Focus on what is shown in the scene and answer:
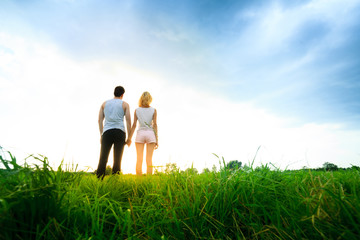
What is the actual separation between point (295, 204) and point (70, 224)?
6.62 feet

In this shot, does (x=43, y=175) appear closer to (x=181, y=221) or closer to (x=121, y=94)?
(x=181, y=221)

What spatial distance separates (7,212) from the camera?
4.44ft

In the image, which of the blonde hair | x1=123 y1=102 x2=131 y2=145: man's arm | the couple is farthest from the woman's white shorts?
the blonde hair

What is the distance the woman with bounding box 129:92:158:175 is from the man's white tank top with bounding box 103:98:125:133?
2.29 feet

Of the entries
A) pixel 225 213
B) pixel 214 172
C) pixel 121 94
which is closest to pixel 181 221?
pixel 225 213

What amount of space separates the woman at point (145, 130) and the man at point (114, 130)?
676 millimetres

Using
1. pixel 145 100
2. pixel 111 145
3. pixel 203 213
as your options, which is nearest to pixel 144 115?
pixel 145 100

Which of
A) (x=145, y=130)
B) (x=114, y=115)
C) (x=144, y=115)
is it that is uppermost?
(x=144, y=115)

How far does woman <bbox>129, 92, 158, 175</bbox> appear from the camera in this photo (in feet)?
21.9

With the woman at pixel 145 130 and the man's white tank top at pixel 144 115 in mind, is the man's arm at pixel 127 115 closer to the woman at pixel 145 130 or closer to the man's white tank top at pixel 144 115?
the woman at pixel 145 130

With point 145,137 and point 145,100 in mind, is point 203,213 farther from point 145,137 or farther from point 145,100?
point 145,100

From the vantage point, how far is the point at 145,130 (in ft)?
22.1

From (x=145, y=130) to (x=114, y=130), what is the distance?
116 cm

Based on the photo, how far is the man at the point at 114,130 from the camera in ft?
19.1
